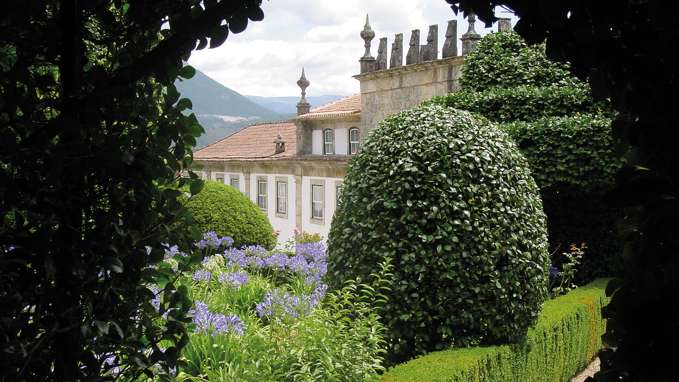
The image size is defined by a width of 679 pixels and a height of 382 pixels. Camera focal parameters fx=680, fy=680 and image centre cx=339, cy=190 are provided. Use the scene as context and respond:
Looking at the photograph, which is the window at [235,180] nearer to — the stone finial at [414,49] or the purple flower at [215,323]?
the stone finial at [414,49]

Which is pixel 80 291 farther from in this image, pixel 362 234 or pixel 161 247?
pixel 362 234

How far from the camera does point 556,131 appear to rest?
966 cm

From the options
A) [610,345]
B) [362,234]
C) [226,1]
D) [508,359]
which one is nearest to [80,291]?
[226,1]

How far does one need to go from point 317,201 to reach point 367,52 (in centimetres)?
645

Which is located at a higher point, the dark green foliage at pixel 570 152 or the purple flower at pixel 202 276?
the dark green foliage at pixel 570 152

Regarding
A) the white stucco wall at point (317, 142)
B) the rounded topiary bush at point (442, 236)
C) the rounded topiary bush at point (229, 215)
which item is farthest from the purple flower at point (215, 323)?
the white stucco wall at point (317, 142)

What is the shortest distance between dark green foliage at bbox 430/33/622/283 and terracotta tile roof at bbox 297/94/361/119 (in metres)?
12.9

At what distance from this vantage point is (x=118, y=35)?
1987mm

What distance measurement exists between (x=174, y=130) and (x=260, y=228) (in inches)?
472

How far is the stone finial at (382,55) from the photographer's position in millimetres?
22047

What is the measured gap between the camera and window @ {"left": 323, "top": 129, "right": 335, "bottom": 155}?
26375mm

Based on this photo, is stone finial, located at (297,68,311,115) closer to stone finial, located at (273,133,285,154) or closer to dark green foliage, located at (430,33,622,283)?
stone finial, located at (273,133,285,154)

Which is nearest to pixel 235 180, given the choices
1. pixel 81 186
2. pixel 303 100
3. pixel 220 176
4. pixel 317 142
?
pixel 220 176

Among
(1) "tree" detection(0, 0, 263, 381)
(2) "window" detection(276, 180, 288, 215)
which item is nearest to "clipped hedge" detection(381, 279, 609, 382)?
(1) "tree" detection(0, 0, 263, 381)
